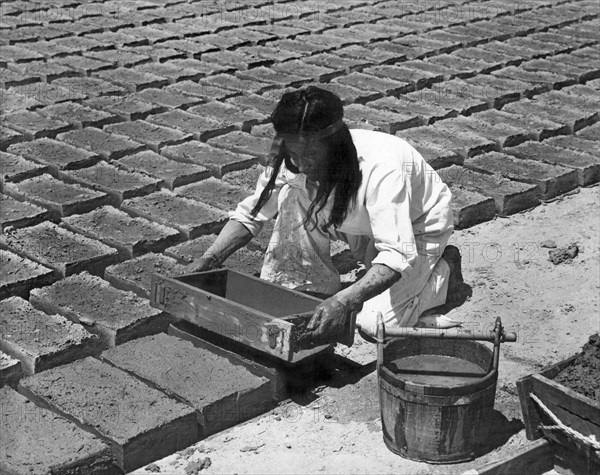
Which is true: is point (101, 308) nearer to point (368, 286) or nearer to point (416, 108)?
point (368, 286)

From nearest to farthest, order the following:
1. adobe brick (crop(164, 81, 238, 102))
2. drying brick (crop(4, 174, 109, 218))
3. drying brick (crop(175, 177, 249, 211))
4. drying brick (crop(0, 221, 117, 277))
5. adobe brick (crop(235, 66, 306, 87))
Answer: drying brick (crop(0, 221, 117, 277)) → drying brick (crop(4, 174, 109, 218)) → drying brick (crop(175, 177, 249, 211)) → adobe brick (crop(164, 81, 238, 102)) → adobe brick (crop(235, 66, 306, 87))

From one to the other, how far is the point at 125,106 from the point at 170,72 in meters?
0.87

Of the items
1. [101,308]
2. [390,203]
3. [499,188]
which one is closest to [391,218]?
[390,203]

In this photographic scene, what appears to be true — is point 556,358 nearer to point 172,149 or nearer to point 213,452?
point 213,452

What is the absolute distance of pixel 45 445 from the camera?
3.29 meters

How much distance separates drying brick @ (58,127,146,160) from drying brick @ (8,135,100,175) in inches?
3.2

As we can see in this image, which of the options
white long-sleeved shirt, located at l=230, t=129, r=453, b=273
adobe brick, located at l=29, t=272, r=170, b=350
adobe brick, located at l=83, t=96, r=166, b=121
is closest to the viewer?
white long-sleeved shirt, located at l=230, t=129, r=453, b=273

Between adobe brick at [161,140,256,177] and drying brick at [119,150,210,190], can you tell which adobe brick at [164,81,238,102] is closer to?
adobe brick at [161,140,256,177]

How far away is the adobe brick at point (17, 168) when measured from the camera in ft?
17.9

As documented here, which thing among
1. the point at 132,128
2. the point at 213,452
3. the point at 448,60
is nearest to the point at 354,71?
the point at 448,60

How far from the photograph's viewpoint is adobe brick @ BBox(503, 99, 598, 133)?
21.6 feet

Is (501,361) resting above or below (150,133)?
below

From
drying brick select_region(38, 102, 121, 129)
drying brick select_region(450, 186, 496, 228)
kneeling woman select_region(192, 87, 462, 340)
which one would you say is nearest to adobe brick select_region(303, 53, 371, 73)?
drying brick select_region(38, 102, 121, 129)

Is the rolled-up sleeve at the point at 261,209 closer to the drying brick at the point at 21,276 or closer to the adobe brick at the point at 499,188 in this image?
the drying brick at the point at 21,276
